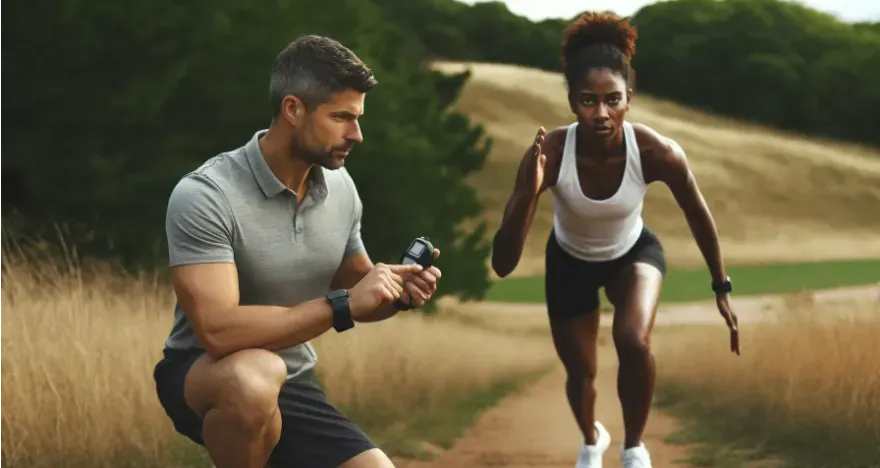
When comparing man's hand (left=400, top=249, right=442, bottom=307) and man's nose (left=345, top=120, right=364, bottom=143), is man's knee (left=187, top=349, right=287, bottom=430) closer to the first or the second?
man's hand (left=400, top=249, right=442, bottom=307)

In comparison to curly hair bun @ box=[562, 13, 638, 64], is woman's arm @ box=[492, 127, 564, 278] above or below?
below

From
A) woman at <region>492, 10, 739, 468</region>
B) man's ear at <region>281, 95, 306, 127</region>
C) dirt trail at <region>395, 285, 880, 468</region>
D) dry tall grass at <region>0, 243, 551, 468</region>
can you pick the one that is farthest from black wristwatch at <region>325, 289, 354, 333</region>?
dirt trail at <region>395, 285, 880, 468</region>

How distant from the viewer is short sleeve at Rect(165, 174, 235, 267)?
3.14 meters

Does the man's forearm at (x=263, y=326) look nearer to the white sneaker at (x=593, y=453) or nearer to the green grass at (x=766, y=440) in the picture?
the white sneaker at (x=593, y=453)

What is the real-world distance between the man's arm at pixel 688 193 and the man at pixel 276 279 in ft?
5.69

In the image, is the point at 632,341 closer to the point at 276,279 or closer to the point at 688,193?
the point at 688,193

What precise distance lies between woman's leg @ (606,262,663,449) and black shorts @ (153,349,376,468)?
1518mm

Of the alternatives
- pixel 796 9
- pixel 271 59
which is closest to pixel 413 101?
pixel 271 59

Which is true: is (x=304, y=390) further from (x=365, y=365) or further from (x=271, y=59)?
(x=271, y=59)

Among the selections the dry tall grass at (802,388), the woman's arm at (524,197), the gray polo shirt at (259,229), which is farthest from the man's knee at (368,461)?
the dry tall grass at (802,388)

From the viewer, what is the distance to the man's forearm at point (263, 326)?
3123 millimetres

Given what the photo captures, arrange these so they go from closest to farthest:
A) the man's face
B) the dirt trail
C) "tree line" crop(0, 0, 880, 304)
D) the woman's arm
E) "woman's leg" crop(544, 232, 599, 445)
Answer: the man's face < the woman's arm < "woman's leg" crop(544, 232, 599, 445) < the dirt trail < "tree line" crop(0, 0, 880, 304)

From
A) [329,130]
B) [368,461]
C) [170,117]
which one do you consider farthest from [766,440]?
[170,117]

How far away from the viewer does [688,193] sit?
4.82 m
